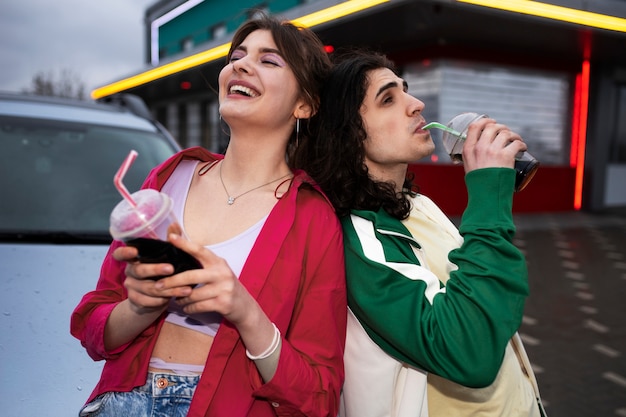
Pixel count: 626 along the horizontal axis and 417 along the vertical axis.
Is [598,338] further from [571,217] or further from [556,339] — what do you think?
[571,217]

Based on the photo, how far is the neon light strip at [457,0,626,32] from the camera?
23.7 ft

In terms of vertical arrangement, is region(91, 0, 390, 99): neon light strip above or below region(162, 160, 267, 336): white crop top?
above

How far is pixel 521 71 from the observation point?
35.0 ft

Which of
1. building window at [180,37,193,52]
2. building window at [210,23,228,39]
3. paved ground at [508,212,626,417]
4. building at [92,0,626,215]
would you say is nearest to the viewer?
paved ground at [508,212,626,417]

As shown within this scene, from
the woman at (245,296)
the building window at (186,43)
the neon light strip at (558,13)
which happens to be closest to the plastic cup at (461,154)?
the woman at (245,296)

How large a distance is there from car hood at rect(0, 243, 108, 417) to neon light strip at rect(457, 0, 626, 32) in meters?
6.11

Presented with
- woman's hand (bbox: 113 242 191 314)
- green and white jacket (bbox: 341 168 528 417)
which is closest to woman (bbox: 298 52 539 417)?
green and white jacket (bbox: 341 168 528 417)

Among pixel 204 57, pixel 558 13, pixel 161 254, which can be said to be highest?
pixel 558 13

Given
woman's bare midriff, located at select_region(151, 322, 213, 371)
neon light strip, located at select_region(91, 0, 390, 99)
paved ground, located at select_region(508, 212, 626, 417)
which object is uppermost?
neon light strip, located at select_region(91, 0, 390, 99)

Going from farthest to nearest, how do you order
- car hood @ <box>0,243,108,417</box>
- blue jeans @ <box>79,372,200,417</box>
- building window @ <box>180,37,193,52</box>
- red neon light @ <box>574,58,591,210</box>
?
building window @ <box>180,37,193,52</box> < red neon light @ <box>574,58,591,210</box> < car hood @ <box>0,243,108,417</box> < blue jeans @ <box>79,372,200,417</box>

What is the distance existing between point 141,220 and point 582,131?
12105 mm

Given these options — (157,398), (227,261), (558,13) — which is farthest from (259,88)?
(558,13)

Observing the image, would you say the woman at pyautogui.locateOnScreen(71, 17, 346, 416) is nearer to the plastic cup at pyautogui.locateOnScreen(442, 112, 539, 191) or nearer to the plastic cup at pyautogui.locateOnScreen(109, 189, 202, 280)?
the plastic cup at pyautogui.locateOnScreen(109, 189, 202, 280)

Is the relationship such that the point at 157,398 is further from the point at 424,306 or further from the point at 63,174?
the point at 63,174
